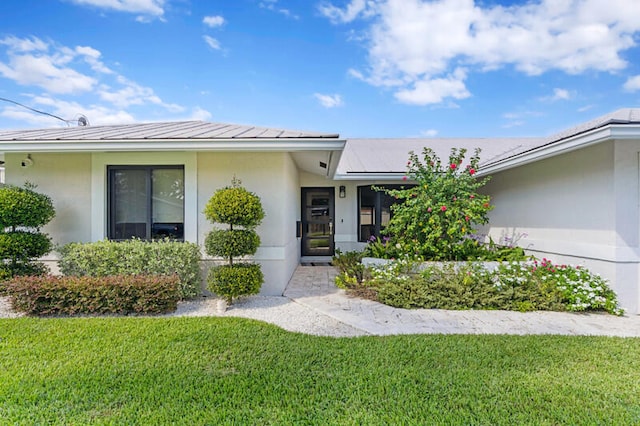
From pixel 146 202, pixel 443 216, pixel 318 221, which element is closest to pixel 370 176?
pixel 318 221

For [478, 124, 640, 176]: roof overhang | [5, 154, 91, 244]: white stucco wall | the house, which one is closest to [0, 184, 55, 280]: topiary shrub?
[5, 154, 91, 244]: white stucco wall

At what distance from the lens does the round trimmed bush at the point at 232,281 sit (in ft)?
18.2

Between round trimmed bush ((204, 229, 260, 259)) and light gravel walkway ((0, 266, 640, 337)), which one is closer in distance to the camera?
light gravel walkway ((0, 266, 640, 337))

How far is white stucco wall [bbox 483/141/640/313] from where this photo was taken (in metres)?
5.49

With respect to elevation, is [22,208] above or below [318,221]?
above

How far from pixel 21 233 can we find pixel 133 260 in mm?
2218

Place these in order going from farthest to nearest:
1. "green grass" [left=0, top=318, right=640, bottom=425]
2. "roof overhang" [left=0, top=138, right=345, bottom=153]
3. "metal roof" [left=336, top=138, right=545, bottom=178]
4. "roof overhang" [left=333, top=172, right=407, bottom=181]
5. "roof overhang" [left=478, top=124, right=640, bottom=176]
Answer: "metal roof" [left=336, top=138, right=545, bottom=178], "roof overhang" [left=333, top=172, right=407, bottom=181], "roof overhang" [left=0, top=138, right=345, bottom=153], "roof overhang" [left=478, top=124, right=640, bottom=176], "green grass" [left=0, top=318, right=640, bottom=425]

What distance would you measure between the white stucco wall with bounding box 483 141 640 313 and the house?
2 centimetres

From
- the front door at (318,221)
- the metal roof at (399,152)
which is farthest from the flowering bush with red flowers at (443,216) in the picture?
the front door at (318,221)

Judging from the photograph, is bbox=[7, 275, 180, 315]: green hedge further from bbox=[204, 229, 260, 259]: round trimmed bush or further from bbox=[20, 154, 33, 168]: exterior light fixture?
bbox=[20, 154, 33, 168]: exterior light fixture

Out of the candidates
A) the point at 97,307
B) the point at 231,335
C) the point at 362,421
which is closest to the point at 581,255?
the point at 362,421

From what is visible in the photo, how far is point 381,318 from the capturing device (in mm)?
5172

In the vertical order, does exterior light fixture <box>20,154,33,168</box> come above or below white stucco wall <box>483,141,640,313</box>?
above

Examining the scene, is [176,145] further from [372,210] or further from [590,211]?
[590,211]
